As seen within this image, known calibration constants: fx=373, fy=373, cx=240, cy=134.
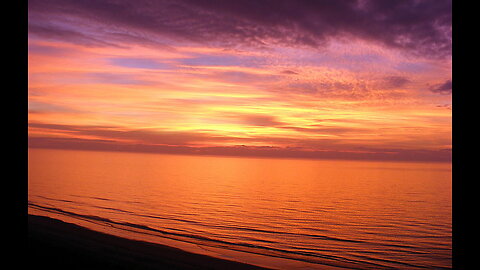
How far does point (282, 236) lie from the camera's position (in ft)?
64.2

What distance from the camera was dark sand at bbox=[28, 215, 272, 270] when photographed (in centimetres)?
996

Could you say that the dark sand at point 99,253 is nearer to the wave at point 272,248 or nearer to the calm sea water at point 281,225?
the calm sea water at point 281,225

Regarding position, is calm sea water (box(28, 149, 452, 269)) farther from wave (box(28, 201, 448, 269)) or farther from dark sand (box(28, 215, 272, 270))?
dark sand (box(28, 215, 272, 270))

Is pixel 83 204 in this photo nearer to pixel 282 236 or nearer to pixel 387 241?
pixel 282 236

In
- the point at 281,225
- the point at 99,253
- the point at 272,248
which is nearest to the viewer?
the point at 99,253

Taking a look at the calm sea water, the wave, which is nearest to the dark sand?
the calm sea water

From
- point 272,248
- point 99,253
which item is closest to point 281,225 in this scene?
point 272,248

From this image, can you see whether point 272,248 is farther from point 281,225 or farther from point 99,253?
point 99,253

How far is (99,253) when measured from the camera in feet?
39.2

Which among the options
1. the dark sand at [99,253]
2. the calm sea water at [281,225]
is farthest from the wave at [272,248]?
the dark sand at [99,253]

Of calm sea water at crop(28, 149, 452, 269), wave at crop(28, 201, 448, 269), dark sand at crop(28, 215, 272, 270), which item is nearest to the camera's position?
dark sand at crop(28, 215, 272, 270)
